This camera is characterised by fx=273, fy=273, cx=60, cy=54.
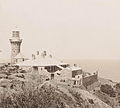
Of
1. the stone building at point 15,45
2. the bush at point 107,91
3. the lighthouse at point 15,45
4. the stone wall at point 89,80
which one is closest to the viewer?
the stone wall at point 89,80

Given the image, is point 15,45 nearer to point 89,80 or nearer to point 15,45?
point 15,45

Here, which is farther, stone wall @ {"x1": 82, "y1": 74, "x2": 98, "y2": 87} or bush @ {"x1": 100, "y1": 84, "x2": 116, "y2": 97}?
bush @ {"x1": 100, "y1": 84, "x2": 116, "y2": 97}

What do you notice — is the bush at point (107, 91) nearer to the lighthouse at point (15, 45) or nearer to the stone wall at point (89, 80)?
the stone wall at point (89, 80)

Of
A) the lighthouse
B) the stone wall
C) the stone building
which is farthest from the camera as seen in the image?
the lighthouse

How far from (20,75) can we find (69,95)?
17370mm

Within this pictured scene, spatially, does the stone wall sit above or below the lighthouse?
below

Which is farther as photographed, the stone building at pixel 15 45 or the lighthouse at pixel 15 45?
the lighthouse at pixel 15 45

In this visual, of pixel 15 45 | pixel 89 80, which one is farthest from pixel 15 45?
pixel 89 80

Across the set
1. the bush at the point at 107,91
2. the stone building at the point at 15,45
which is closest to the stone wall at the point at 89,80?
the bush at the point at 107,91

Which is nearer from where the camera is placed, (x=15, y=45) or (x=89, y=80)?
(x=89, y=80)

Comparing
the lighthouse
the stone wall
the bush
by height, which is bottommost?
the bush

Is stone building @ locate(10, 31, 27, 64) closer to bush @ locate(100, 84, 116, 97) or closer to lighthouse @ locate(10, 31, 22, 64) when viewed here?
lighthouse @ locate(10, 31, 22, 64)

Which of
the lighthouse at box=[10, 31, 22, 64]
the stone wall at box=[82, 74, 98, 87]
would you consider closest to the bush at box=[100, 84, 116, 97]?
the stone wall at box=[82, 74, 98, 87]

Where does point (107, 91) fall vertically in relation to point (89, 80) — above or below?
below
